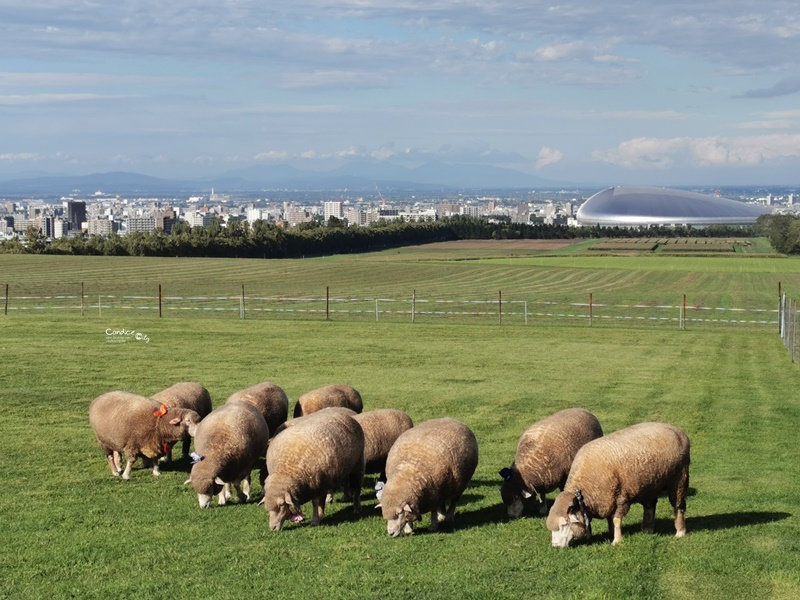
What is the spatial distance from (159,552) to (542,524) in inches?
188

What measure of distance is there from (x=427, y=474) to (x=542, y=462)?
1.76 meters

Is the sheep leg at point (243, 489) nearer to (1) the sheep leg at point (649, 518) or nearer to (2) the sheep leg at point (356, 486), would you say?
(2) the sheep leg at point (356, 486)

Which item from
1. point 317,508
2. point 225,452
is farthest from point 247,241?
point 317,508

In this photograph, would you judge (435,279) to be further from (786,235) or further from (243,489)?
(243,489)

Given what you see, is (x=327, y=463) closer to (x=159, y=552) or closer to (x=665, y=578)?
(x=159, y=552)

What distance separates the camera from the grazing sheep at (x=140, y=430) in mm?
16172

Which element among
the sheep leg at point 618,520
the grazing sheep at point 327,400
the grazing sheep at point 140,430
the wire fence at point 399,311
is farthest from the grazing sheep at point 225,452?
the wire fence at point 399,311

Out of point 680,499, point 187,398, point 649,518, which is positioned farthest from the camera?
point 187,398

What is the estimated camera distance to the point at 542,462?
1402 cm

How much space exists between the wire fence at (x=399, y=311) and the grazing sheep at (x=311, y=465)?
2856cm

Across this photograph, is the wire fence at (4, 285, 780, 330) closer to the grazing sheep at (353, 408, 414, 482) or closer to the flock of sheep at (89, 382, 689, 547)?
the grazing sheep at (353, 408, 414, 482)

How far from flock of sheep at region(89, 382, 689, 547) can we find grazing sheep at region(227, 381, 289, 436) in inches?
55.6

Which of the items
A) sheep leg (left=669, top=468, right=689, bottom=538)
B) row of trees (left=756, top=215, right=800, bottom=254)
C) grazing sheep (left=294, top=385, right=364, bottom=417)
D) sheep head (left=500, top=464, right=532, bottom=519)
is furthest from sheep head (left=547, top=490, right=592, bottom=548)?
row of trees (left=756, top=215, right=800, bottom=254)

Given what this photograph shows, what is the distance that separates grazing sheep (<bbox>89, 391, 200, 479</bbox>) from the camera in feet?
53.1
